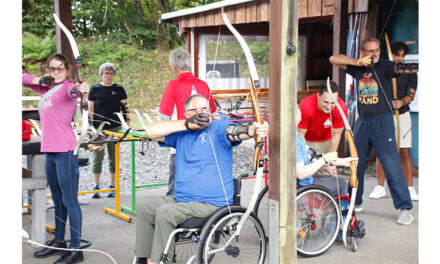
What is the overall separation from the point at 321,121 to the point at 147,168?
14.4ft

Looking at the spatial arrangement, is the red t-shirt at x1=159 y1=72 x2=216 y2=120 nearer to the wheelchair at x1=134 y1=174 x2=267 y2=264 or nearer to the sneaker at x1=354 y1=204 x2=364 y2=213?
the wheelchair at x1=134 y1=174 x2=267 y2=264

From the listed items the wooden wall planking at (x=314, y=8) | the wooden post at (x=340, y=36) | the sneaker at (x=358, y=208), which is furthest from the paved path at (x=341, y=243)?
the wooden wall planking at (x=314, y=8)

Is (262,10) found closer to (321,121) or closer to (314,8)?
(314,8)

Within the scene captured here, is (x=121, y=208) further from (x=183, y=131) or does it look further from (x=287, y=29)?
(x=287, y=29)

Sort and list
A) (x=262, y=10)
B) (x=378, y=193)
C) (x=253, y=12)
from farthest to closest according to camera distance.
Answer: (x=253, y=12) → (x=262, y=10) → (x=378, y=193)

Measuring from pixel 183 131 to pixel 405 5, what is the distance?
14.7 feet

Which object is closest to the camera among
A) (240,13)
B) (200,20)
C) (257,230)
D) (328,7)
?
(257,230)

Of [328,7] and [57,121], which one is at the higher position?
[328,7]

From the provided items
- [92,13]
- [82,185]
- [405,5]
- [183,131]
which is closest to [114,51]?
[92,13]

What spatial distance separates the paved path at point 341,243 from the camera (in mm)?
3654

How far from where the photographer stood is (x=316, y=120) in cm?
427

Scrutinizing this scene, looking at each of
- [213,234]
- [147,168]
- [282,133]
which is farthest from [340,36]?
[213,234]

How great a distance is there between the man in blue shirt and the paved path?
30.2 inches

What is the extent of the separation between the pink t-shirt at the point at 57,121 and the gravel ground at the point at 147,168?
103 inches
